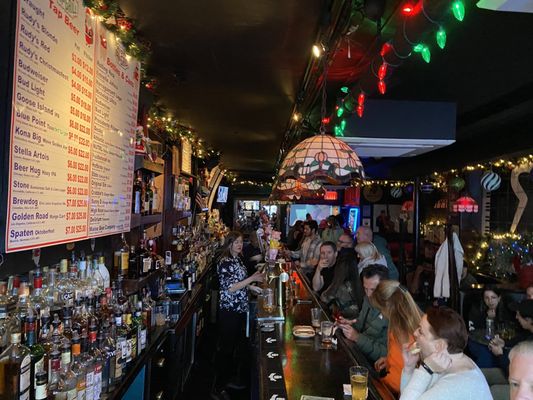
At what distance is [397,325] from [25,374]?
193 cm

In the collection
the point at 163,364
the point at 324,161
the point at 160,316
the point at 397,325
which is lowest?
the point at 163,364

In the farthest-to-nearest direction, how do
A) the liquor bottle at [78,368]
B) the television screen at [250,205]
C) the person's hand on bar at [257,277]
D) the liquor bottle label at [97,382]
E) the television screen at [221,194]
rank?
1. the television screen at [250,205]
2. the television screen at [221,194]
3. the person's hand on bar at [257,277]
4. the liquor bottle label at [97,382]
5. the liquor bottle at [78,368]

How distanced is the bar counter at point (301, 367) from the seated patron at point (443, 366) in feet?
0.92

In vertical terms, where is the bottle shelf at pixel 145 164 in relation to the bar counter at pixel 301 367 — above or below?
above

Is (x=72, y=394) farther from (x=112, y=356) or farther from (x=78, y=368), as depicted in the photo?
(x=112, y=356)

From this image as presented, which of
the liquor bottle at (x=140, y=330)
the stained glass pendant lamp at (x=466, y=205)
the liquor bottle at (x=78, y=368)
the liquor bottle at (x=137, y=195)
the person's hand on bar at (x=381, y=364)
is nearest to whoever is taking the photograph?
the liquor bottle at (x=78, y=368)

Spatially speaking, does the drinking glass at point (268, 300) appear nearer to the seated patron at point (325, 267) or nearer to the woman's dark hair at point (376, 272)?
the woman's dark hair at point (376, 272)

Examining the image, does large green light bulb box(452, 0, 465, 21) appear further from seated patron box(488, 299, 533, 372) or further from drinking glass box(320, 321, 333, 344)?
seated patron box(488, 299, 533, 372)

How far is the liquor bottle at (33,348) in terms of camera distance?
1.69 meters

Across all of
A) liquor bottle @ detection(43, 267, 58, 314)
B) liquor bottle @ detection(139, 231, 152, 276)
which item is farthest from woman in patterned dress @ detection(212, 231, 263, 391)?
liquor bottle @ detection(43, 267, 58, 314)

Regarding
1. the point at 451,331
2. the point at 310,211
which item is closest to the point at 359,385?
→ the point at 451,331

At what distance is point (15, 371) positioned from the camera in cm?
156

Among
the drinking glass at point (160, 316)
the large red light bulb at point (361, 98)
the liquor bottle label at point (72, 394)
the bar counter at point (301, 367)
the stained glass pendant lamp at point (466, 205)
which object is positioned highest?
the large red light bulb at point (361, 98)

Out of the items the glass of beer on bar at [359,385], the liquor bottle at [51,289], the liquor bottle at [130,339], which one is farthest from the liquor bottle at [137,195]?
the glass of beer on bar at [359,385]
